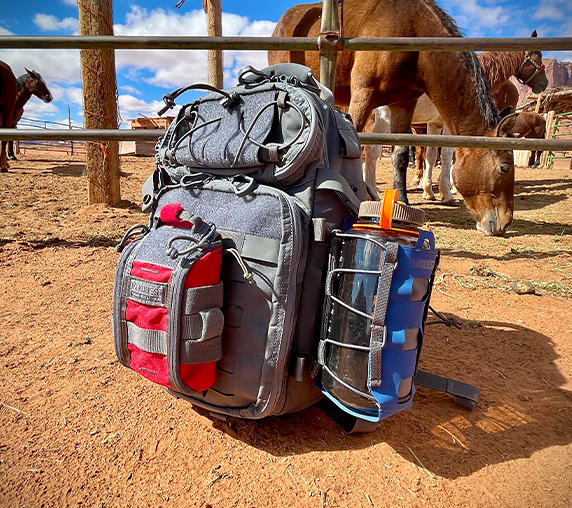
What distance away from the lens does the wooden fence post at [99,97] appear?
3.40m

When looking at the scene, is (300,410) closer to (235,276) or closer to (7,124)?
(235,276)

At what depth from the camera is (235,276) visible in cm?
99

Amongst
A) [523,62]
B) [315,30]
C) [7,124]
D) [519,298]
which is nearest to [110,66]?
[315,30]

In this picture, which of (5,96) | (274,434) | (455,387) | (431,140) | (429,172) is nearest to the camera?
(274,434)

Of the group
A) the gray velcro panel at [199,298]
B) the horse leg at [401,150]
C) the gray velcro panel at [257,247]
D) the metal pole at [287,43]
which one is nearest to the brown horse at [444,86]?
the horse leg at [401,150]

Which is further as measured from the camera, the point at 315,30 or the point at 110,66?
the point at 315,30

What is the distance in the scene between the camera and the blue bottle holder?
874mm

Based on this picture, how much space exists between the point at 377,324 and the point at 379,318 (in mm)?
15

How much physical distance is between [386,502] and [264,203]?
0.76 m

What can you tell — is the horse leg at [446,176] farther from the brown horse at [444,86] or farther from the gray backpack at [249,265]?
the gray backpack at [249,265]

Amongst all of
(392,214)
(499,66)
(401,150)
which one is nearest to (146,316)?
(392,214)

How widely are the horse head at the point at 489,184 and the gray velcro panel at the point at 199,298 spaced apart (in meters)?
3.24

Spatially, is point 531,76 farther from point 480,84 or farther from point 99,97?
point 99,97

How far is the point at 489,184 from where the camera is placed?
3.43 metres
